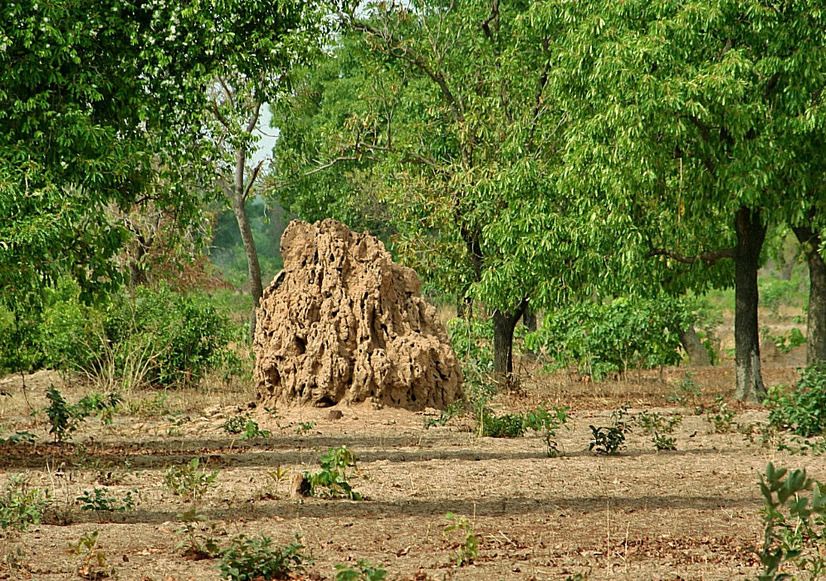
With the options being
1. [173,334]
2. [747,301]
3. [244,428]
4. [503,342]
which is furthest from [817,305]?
[173,334]

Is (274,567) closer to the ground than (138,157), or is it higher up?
closer to the ground

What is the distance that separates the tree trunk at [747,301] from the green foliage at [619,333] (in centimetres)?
340

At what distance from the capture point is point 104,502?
654cm

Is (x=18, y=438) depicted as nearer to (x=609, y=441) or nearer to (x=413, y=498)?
(x=413, y=498)

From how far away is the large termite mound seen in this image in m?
11.9

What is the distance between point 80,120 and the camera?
350 inches

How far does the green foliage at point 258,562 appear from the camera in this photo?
469 centimetres

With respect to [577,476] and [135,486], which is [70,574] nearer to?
[135,486]

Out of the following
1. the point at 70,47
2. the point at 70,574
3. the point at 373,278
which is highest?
the point at 70,47

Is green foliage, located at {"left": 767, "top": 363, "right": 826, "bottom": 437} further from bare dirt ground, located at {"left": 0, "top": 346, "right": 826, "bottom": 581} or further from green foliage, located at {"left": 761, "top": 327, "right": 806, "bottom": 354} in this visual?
green foliage, located at {"left": 761, "top": 327, "right": 806, "bottom": 354}

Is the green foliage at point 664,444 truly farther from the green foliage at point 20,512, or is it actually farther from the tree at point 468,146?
the green foliage at point 20,512

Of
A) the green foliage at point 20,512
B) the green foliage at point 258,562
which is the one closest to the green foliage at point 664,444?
the green foliage at point 258,562

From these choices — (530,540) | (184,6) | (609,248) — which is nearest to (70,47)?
(184,6)

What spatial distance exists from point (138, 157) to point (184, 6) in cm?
179
